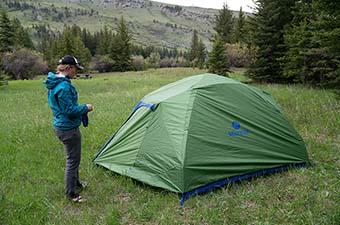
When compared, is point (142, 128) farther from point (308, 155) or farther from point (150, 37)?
point (150, 37)

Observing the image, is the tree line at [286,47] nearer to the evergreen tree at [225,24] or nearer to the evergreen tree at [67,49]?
the evergreen tree at [225,24]

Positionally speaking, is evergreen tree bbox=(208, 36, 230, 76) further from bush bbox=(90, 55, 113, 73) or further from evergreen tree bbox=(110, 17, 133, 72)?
bush bbox=(90, 55, 113, 73)

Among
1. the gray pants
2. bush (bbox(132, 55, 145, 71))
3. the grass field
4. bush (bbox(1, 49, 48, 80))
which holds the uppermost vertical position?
the gray pants

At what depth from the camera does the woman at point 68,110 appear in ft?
14.4

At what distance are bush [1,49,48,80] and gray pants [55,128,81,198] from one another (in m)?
35.7

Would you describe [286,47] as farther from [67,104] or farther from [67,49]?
[67,49]

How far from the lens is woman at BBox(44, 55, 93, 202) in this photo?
439 cm

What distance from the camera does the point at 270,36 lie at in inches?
755

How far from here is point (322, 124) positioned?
8.34 meters

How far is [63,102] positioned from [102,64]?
172 feet

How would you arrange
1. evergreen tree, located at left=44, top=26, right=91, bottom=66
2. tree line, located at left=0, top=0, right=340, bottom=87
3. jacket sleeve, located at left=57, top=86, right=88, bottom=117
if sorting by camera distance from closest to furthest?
jacket sleeve, located at left=57, top=86, right=88, bottom=117, tree line, located at left=0, top=0, right=340, bottom=87, evergreen tree, located at left=44, top=26, right=91, bottom=66

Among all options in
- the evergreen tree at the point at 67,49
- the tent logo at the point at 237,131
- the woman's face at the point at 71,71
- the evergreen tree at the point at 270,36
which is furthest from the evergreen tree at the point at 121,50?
the woman's face at the point at 71,71

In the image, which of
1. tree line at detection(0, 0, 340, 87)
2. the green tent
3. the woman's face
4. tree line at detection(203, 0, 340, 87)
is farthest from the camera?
tree line at detection(203, 0, 340, 87)

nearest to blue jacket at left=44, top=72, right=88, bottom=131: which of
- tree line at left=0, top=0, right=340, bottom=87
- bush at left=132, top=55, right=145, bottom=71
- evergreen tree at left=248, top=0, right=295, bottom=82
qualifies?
tree line at left=0, top=0, right=340, bottom=87
